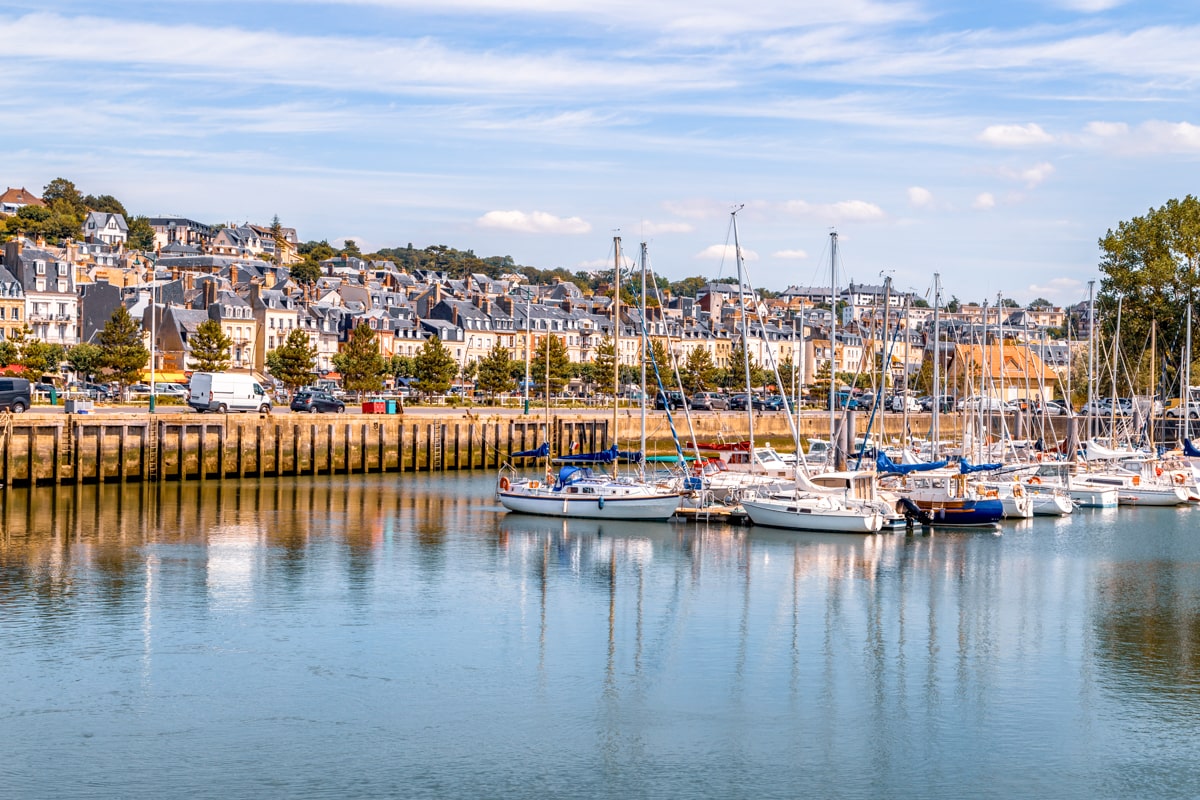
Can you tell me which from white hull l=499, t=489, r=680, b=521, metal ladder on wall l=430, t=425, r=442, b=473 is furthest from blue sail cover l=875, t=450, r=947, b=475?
metal ladder on wall l=430, t=425, r=442, b=473

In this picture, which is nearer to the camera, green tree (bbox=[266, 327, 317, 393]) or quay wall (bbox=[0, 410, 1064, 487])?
quay wall (bbox=[0, 410, 1064, 487])

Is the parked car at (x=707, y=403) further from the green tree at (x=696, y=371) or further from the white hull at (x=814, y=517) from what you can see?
the white hull at (x=814, y=517)

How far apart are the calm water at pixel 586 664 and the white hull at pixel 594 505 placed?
1436 millimetres

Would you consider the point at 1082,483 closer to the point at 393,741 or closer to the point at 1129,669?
the point at 1129,669

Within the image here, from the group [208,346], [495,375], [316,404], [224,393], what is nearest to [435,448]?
[316,404]

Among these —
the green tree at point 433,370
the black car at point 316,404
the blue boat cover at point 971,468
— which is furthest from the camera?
the green tree at point 433,370

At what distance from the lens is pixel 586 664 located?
3108 cm

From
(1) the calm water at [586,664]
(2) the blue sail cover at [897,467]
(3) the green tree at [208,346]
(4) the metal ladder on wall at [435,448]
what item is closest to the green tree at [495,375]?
(3) the green tree at [208,346]

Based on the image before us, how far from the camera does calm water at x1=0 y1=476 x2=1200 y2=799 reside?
2419 centimetres

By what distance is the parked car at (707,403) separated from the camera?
104 m

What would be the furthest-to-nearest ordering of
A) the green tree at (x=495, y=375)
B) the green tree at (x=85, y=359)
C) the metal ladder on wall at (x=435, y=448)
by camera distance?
the green tree at (x=495, y=375) < the green tree at (x=85, y=359) < the metal ladder on wall at (x=435, y=448)

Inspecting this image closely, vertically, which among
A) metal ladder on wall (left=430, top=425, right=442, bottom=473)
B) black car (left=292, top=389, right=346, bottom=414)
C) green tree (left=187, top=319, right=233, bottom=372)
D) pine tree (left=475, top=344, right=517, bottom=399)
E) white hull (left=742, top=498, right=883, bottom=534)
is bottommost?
white hull (left=742, top=498, right=883, bottom=534)

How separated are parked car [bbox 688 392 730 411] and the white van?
35.9 meters

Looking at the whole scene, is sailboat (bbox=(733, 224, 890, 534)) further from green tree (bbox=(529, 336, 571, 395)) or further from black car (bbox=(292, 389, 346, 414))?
green tree (bbox=(529, 336, 571, 395))
